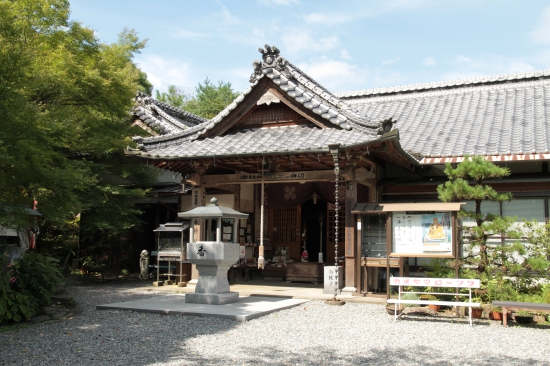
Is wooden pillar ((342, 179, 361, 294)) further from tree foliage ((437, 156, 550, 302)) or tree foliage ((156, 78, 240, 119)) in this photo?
tree foliage ((156, 78, 240, 119))

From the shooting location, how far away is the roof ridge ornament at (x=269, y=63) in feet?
44.9

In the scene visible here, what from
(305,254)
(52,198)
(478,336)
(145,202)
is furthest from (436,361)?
(145,202)

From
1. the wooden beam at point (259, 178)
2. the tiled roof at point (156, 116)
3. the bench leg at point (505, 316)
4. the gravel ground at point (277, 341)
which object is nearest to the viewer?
Result: the gravel ground at point (277, 341)

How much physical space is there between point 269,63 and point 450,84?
Result: 7.33 metres

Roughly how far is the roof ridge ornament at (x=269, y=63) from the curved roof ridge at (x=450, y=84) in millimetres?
6577

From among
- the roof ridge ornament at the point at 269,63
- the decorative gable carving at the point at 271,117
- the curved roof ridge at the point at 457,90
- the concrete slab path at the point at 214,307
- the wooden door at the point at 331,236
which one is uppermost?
the curved roof ridge at the point at 457,90

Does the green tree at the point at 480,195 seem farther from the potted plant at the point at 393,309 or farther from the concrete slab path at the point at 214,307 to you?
the concrete slab path at the point at 214,307

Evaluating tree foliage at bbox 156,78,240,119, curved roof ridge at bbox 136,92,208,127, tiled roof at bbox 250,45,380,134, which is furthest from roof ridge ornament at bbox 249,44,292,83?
tree foliage at bbox 156,78,240,119

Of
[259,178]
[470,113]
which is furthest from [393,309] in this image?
[470,113]

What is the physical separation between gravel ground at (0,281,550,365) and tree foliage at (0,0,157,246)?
2098 mm

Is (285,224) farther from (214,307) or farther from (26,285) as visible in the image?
(26,285)

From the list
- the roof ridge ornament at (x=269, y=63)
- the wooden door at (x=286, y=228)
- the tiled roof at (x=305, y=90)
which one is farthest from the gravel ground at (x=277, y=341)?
the wooden door at (x=286, y=228)

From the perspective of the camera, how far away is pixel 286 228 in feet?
57.8

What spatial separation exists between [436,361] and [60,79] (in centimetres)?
906
